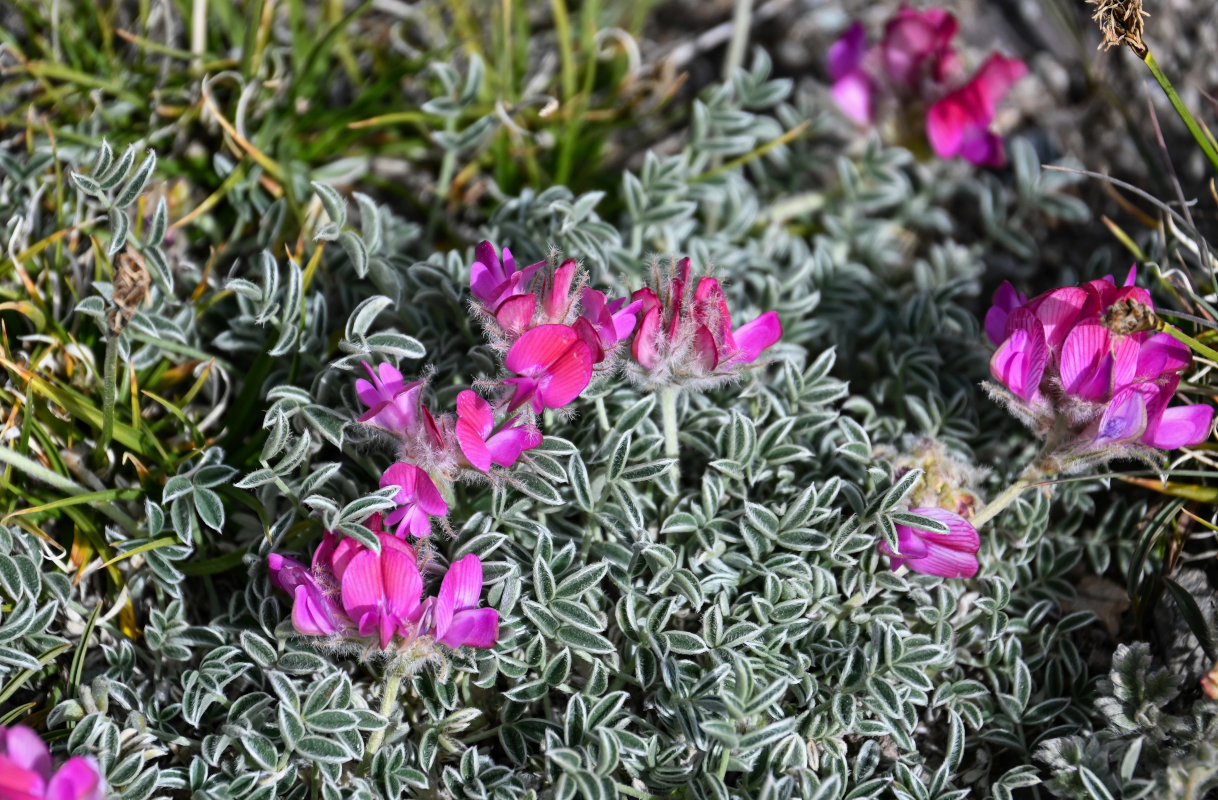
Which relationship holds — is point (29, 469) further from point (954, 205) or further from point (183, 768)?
point (954, 205)

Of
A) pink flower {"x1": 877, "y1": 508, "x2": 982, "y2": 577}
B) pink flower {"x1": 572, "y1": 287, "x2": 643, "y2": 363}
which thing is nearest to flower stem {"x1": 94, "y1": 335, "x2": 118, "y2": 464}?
pink flower {"x1": 572, "y1": 287, "x2": 643, "y2": 363}

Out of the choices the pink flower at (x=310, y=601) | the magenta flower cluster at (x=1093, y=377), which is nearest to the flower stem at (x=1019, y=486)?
the magenta flower cluster at (x=1093, y=377)

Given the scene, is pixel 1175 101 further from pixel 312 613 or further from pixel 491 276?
pixel 312 613

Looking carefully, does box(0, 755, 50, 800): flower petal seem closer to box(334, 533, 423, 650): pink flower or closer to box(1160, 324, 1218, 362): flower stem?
box(334, 533, 423, 650): pink flower

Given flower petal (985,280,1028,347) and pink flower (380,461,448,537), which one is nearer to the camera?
pink flower (380,461,448,537)

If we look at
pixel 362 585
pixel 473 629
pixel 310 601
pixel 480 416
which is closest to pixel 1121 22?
pixel 480 416

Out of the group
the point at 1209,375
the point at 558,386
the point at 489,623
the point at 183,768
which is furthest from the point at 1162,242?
the point at 183,768

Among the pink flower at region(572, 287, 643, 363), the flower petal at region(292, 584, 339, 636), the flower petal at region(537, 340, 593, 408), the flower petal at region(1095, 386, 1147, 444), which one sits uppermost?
the pink flower at region(572, 287, 643, 363)
